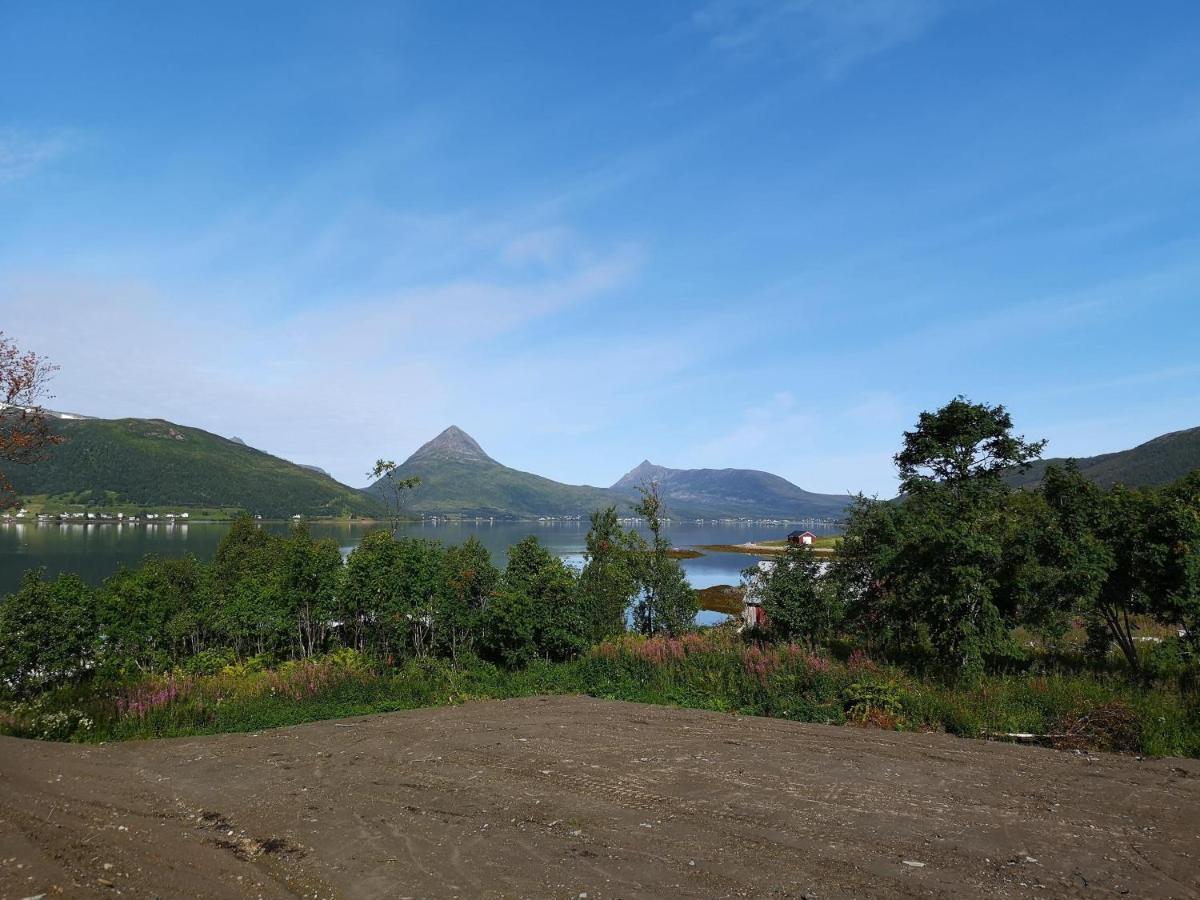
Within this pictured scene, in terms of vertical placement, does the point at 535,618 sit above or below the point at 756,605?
above

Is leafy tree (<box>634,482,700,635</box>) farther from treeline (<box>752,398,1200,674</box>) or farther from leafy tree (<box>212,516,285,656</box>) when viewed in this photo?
leafy tree (<box>212,516,285,656</box>)

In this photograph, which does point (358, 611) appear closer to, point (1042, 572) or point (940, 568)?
point (940, 568)

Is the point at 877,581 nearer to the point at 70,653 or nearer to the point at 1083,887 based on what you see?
the point at 1083,887

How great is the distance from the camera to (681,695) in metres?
15.3

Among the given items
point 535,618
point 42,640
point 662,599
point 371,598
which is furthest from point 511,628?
point 42,640

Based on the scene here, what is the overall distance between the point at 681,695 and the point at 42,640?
14422mm

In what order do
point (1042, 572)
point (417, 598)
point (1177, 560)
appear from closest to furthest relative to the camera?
1. point (1177, 560)
2. point (1042, 572)
3. point (417, 598)

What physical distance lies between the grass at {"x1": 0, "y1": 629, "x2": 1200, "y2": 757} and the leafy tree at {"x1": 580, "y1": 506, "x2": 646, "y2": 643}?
1981 mm

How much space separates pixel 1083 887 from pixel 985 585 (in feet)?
29.0

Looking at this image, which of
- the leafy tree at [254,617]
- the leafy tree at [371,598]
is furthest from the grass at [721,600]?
the leafy tree at [254,617]

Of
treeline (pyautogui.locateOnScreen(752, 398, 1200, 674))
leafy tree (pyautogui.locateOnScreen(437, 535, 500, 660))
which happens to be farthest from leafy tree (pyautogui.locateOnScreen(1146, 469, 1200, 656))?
leafy tree (pyautogui.locateOnScreen(437, 535, 500, 660))

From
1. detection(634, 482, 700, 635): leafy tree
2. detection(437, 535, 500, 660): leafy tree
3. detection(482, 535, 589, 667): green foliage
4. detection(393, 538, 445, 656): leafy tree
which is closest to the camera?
detection(482, 535, 589, 667): green foliage

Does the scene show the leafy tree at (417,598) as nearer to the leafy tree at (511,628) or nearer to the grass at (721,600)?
the leafy tree at (511,628)

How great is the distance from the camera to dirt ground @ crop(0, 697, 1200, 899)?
20.6 ft
